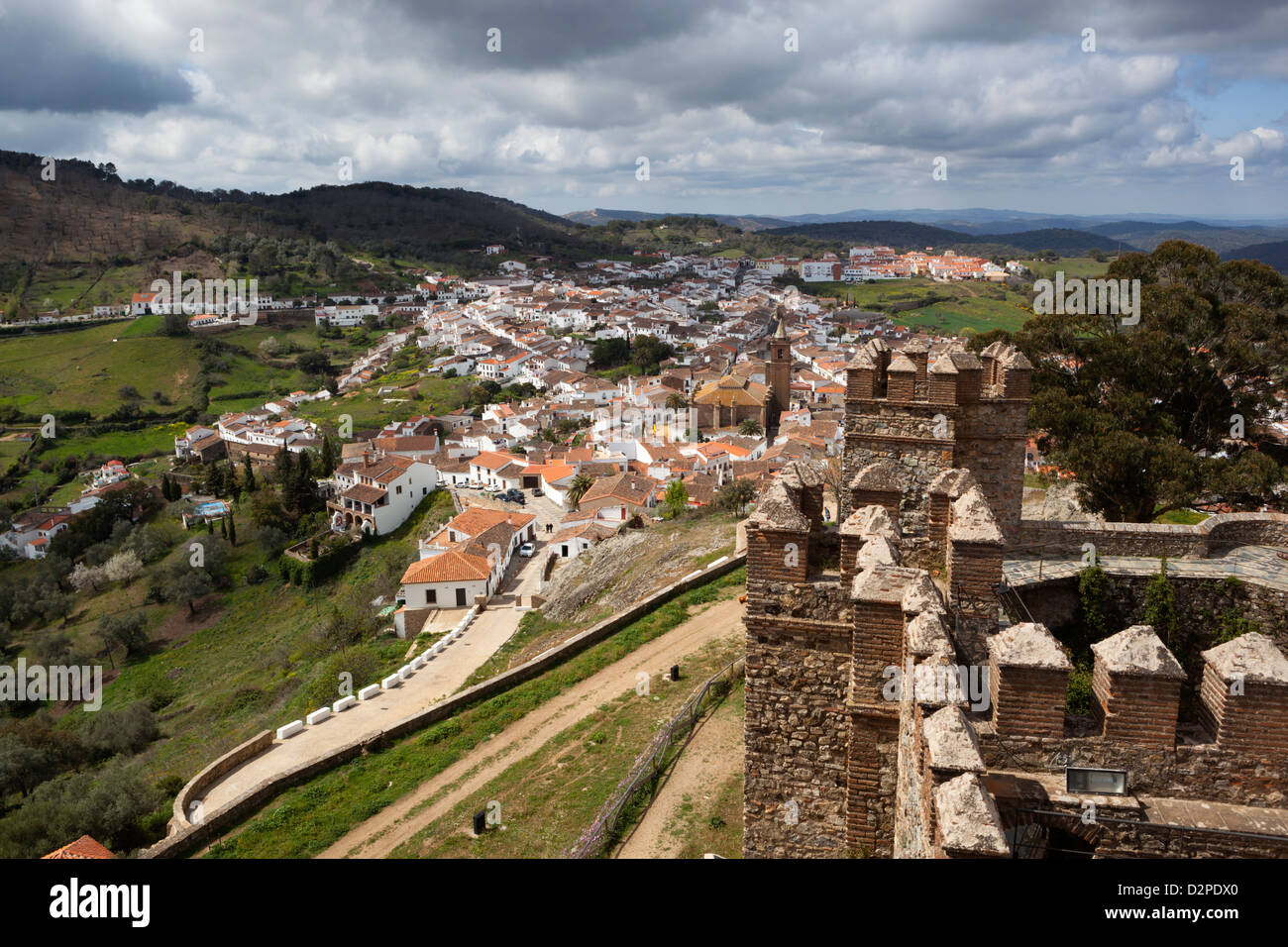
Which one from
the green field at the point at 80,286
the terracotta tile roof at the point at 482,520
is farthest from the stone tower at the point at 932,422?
the green field at the point at 80,286

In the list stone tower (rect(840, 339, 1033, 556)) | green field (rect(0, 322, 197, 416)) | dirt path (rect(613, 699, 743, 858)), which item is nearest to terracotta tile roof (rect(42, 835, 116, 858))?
dirt path (rect(613, 699, 743, 858))

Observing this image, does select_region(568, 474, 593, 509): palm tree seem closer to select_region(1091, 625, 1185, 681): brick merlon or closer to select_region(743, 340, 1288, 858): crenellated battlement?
select_region(743, 340, 1288, 858): crenellated battlement

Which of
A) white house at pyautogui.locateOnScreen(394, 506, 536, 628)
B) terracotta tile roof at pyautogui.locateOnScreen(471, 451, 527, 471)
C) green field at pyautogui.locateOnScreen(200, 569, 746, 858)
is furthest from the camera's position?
terracotta tile roof at pyautogui.locateOnScreen(471, 451, 527, 471)

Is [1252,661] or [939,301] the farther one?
[939,301]

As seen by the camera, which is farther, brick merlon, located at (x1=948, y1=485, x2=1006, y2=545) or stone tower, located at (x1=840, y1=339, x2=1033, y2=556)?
stone tower, located at (x1=840, y1=339, x2=1033, y2=556)

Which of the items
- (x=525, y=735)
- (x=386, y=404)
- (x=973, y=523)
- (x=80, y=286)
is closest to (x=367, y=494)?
(x=386, y=404)

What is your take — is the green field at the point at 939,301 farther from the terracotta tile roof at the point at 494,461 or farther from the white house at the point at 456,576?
the white house at the point at 456,576

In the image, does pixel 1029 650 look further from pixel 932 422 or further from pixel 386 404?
pixel 386 404
